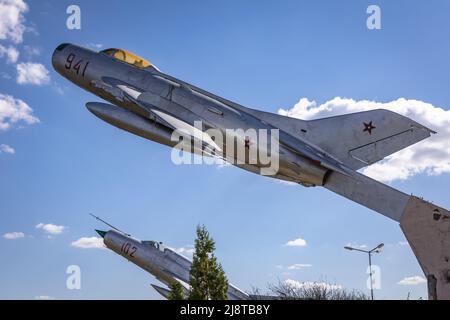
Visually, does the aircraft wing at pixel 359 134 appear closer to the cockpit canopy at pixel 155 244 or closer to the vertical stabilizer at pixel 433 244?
the vertical stabilizer at pixel 433 244

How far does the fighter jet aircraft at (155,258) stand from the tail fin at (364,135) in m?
14.4

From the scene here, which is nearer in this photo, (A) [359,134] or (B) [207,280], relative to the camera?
(B) [207,280]

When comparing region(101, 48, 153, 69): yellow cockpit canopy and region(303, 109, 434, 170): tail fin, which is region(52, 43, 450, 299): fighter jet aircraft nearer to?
region(303, 109, 434, 170): tail fin

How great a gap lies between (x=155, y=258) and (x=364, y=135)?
17403 mm

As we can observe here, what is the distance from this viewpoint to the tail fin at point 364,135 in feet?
64.5

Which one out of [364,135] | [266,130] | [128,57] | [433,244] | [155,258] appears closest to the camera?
[433,244]

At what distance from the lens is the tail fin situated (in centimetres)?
1967

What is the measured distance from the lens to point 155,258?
32.3 meters

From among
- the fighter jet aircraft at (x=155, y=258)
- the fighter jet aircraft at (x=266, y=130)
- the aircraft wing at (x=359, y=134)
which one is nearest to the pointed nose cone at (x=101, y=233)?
the fighter jet aircraft at (x=155, y=258)

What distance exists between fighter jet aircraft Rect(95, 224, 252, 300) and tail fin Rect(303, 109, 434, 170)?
14384 millimetres

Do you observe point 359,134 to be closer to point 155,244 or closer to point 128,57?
point 128,57

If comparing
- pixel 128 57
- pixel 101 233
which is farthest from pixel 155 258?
pixel 128 57

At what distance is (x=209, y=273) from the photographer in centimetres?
1521
